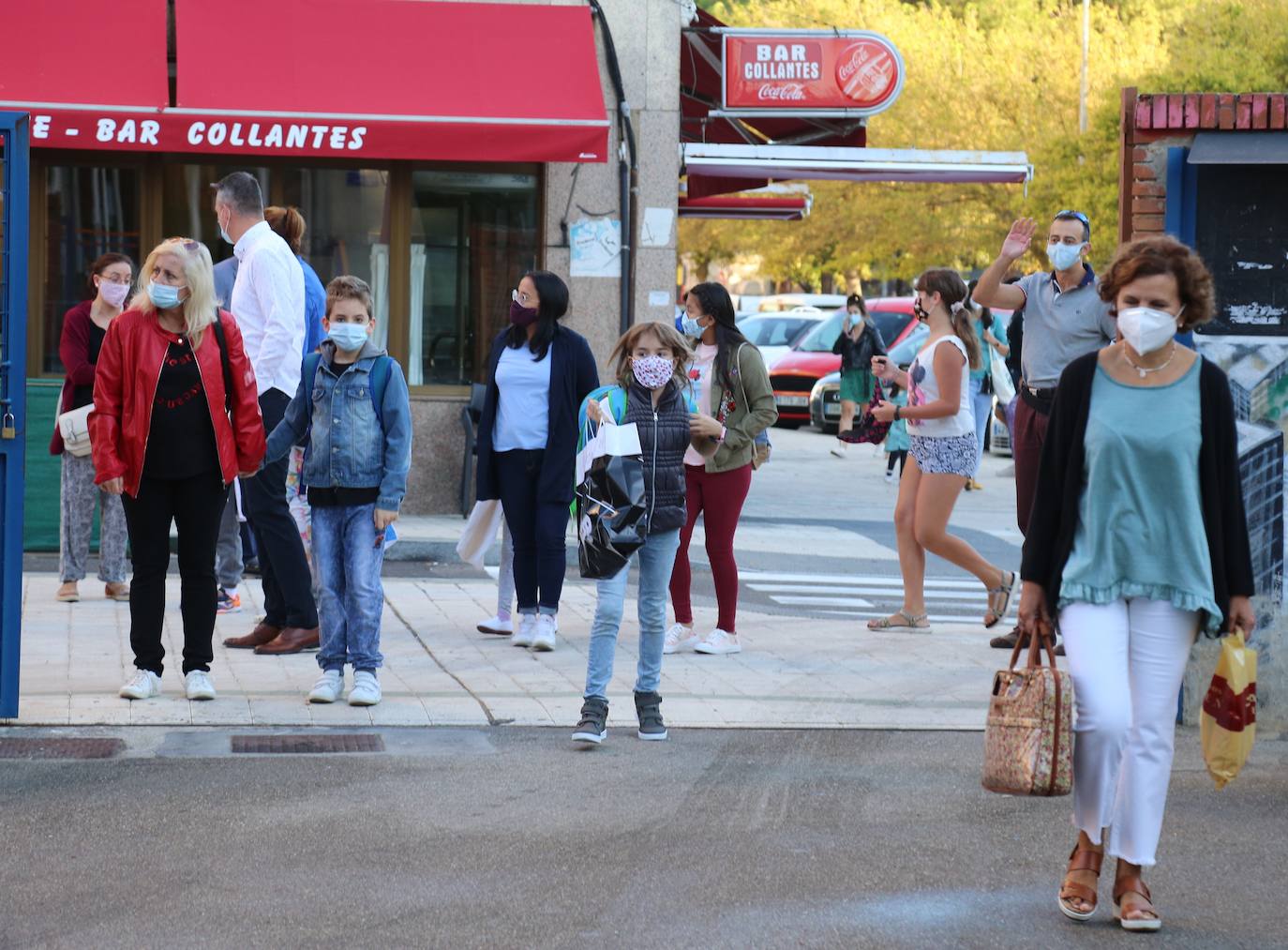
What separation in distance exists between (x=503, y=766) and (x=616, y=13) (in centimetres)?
832

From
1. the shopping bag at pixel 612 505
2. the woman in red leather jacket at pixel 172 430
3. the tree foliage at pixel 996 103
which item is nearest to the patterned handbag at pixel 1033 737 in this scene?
the shopping bag at pixel 612 505

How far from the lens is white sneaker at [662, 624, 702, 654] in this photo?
9242 mm

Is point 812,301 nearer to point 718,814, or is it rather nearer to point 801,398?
point 801,398

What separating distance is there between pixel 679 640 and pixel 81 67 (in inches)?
243

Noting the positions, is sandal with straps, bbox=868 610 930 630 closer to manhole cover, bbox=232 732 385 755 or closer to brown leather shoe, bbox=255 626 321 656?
brown leather shoe, bbox=255 626 321 656

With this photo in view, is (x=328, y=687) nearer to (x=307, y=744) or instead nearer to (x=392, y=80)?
(x=307, y=744)

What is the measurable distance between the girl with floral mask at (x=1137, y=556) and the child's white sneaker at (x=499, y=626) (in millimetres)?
4779

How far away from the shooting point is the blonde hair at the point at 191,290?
7430 millimetres

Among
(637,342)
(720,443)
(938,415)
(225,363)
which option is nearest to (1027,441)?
(938,415)

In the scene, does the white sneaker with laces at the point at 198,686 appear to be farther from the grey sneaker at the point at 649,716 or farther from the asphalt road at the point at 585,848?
the grey sneaker at the point at 649,716

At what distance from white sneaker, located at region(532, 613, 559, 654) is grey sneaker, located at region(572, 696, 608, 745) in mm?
1900

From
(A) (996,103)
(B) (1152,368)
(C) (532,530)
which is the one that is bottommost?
(C) (532,530)

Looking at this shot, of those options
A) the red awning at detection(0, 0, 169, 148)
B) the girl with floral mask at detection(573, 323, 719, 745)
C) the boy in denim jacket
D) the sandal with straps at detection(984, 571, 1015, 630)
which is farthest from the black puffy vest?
the red awning at detection(0, 0, 169, 148)

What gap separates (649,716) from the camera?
7.23 meters
